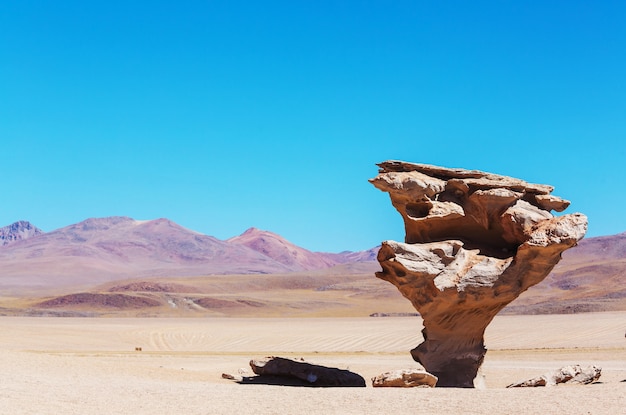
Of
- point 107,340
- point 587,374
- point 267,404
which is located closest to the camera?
point 267,404

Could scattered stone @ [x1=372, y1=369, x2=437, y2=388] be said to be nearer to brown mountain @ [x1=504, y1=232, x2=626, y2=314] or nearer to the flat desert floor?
the flat desert floor

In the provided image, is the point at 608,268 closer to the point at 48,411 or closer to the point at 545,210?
Result: the point at 545,210

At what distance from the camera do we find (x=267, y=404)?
37.8ft

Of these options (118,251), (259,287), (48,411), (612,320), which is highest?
(118,251)

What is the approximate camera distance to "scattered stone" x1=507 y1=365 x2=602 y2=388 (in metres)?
15.0

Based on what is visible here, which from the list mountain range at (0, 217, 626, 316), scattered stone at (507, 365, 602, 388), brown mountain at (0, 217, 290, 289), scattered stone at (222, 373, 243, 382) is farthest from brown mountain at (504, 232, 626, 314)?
brown mountain at (0, 217, 290, 289)

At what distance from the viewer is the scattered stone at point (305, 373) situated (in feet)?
52.1

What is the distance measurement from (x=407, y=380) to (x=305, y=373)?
8.43 feet

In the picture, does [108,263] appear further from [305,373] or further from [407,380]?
[407,380]

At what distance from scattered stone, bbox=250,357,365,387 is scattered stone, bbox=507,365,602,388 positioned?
3.40 metres

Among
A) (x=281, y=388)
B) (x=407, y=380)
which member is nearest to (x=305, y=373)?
(x=281, y=388)

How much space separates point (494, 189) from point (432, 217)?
138cm

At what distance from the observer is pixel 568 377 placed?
1541cm

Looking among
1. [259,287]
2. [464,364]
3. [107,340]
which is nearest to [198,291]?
[259,287]
